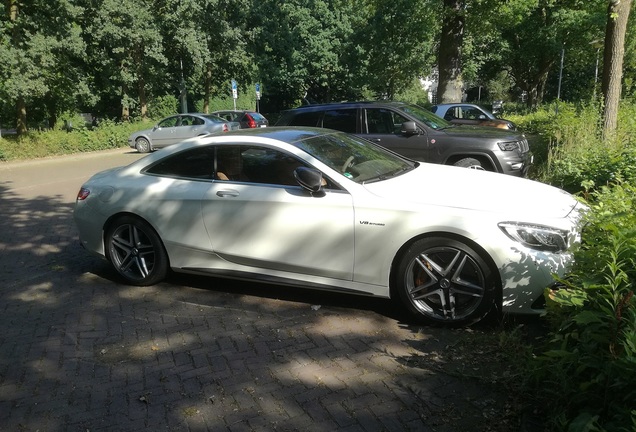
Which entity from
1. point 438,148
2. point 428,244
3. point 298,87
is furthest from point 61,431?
point 298,87

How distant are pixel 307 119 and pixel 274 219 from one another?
5.04 m

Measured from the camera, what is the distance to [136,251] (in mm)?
5289

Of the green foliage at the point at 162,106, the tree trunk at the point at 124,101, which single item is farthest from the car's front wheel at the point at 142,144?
the green foliage at the point at 162,106

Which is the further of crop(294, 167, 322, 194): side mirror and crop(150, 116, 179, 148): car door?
crop(150, 116, 179, 148): car door

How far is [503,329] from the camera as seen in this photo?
13.0 ft

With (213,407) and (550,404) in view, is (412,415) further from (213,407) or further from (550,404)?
(213,407)

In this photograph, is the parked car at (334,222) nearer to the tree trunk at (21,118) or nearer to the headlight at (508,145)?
the headlight at (508,145)

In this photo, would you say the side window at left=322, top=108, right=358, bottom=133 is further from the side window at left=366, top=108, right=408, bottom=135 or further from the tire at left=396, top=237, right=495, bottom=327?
the tire at left=396, top=237, right=495, bottom=327

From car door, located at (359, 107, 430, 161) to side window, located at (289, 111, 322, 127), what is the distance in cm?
80

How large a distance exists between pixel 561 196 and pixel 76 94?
83.8 ft

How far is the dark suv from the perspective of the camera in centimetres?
861

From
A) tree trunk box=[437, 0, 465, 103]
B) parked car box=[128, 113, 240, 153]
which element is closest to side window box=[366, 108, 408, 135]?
tree trunk box=[437, 0, 465, 103]

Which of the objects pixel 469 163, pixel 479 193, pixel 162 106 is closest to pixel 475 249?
pixel 479 193

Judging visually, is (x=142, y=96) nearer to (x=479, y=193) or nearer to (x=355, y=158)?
(x=355, y=158)
